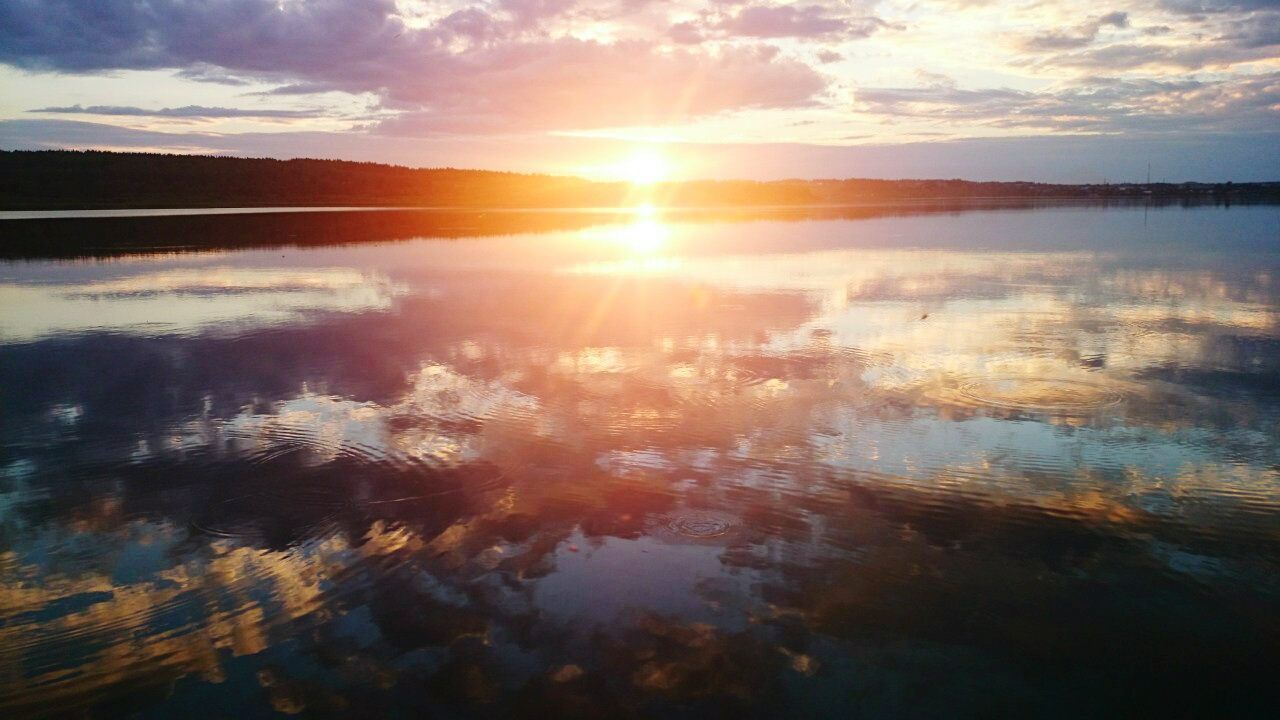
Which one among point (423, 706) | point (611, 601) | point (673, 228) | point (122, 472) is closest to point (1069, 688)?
point (611, 601)

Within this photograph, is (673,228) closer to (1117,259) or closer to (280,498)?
(1117,259)

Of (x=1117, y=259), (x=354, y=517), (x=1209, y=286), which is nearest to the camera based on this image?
(x=354, y=517)

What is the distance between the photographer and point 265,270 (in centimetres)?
3381

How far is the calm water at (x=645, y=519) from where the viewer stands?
6371 mm

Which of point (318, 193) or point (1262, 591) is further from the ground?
point (318, 193)

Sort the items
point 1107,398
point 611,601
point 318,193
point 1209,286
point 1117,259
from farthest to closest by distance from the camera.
Answer: point 318,193 → point 1117,259 → point 1209,286 → point 1107,398 → point 611,601

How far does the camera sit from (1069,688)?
6254 millimetres

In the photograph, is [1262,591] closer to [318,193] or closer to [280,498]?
[280,498]

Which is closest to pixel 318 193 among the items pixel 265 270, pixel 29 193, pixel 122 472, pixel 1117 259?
pixel 29 193

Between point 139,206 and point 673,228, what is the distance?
6634 centimetres

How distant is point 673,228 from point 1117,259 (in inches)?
1371

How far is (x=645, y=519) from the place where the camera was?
9109mm

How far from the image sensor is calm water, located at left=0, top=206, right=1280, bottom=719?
20.9ft

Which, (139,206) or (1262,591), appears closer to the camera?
(1262,591)
